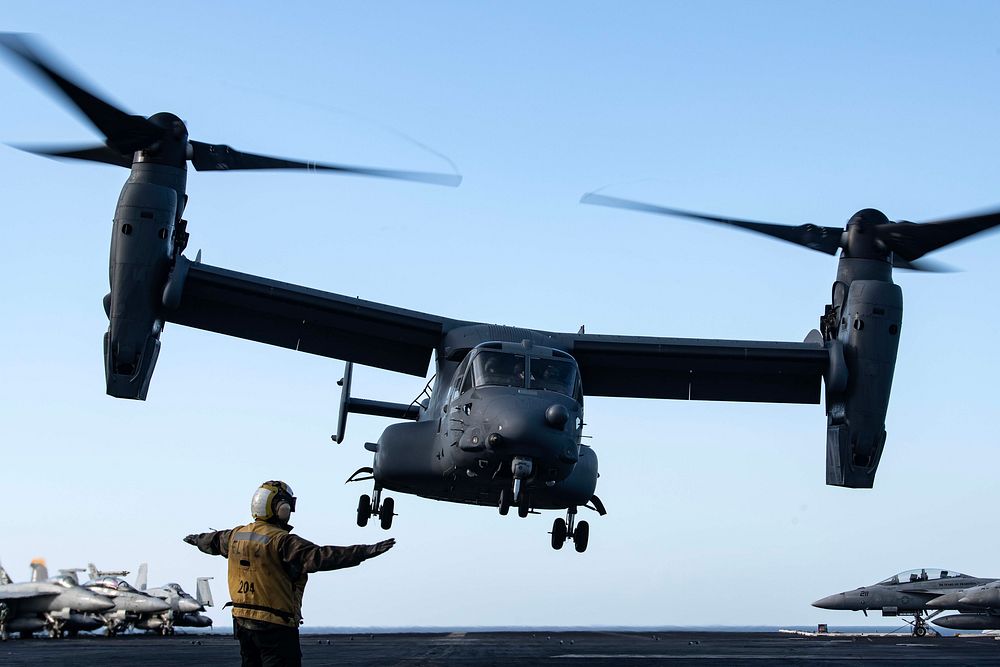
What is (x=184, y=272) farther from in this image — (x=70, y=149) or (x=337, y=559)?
(x=337, y=559)

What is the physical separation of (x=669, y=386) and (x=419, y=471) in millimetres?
7426

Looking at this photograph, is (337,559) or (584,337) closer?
(337,559)

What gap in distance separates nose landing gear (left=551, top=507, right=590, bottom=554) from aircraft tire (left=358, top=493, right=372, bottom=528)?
4201 millimetres

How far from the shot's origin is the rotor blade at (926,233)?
21.1 metres

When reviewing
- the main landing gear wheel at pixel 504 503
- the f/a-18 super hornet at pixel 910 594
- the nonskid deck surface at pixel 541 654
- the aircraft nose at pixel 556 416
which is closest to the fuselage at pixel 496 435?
the aircraft nose at pixel 556 416

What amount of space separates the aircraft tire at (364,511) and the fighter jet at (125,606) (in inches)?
1153

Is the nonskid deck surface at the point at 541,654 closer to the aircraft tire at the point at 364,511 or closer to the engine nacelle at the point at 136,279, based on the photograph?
the aircraft tire at the point at 364,511

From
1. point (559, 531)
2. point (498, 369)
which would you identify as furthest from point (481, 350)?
point (559, 531)

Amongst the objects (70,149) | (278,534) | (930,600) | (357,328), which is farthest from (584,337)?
(930,600)

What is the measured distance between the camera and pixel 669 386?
25156 millimetres

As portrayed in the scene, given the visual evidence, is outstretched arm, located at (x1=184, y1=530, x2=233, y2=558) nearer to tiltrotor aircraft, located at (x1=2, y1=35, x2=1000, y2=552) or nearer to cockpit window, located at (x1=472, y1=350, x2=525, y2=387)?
tiltrotor aircraft, located at (x1=2, y1=35, x2=1000, y2=552)

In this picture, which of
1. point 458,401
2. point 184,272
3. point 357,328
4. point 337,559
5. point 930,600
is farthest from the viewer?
point 930,600

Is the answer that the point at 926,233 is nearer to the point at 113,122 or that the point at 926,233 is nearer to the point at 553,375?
the point at 553,375

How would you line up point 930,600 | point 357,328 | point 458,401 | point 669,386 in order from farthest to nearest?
point 930,600
point 669,386
point 357,328
point 458,401
